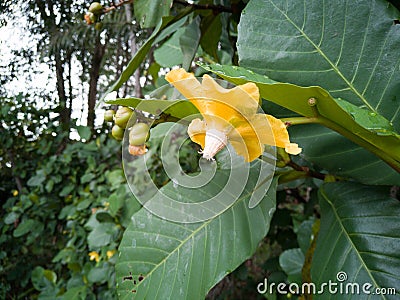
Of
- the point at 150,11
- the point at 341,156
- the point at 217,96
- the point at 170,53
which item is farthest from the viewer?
the point at 170,53

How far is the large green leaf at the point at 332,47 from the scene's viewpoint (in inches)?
20.2

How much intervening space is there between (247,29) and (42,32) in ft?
6.49

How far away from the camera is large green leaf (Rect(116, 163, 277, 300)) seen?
572 millimetres

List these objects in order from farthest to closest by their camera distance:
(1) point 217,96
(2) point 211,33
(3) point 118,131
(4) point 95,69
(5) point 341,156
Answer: (4) point 95,69
(2) point 211,33
(5) point 341,156
(3) point 118,131
(1) point 217,96

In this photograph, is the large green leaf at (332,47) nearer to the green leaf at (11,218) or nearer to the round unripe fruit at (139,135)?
the round unripe fruit at (139,135)

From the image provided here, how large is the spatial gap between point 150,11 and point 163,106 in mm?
439

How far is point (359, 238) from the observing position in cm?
55

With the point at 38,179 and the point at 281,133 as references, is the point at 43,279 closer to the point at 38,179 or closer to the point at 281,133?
the point at 38,179

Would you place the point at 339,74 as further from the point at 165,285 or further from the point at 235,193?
the point at 165,285

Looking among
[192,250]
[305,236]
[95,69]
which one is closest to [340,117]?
[192,250]

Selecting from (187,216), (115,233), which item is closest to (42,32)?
(115,233)

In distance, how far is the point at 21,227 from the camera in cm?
222

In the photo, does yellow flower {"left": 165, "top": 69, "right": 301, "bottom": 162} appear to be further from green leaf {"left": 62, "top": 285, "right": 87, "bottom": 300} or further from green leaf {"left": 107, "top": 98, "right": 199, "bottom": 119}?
green leaf {"left": 62, "top": 285, "right": 87, "bottom": 300}

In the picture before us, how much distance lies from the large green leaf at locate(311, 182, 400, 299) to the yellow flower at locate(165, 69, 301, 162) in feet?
0.77
